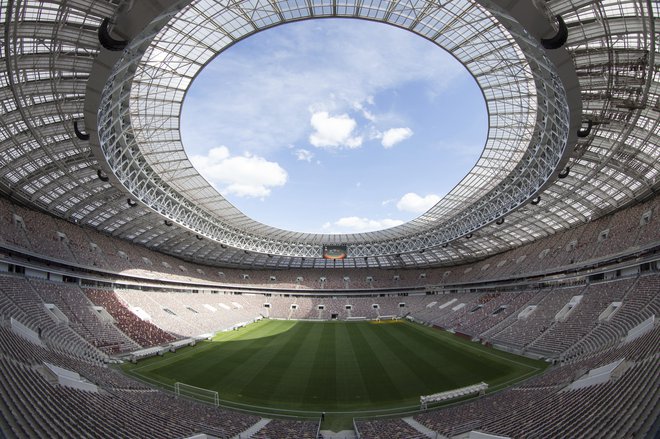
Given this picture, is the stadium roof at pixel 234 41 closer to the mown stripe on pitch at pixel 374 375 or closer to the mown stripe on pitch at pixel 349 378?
the mown stripe on pitch at pixel 374 375

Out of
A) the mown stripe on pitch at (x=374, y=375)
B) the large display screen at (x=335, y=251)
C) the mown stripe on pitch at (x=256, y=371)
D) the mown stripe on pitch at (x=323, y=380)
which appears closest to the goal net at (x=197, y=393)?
the mown stripe on pitch at (x=256, y=371)

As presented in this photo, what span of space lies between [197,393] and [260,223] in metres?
32.1

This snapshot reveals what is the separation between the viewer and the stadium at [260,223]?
15.9 metres

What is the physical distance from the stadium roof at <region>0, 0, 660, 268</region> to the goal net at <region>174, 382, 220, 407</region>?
1655 centimetres

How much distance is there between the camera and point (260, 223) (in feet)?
175

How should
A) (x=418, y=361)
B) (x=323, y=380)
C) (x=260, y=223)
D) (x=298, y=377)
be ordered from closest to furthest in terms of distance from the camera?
(x=323, y=380)
(x=298, y=377)
(x=418, y=361)
(x=260, y=223)

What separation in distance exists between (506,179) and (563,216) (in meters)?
12.7

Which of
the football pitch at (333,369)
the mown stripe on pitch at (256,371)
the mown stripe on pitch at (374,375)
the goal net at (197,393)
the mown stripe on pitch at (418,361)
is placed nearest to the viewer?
the goal net at (197,393)

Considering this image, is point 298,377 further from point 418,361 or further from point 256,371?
point 418,361

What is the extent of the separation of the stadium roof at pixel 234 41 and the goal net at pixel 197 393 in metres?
16.5

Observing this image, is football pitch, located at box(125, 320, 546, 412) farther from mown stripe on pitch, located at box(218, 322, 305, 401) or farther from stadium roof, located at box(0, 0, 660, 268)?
stadium roof, located at box(0, 0, 660, 268)

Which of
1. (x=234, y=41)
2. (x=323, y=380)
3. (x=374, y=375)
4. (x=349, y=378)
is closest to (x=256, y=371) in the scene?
(x=323, y=380)

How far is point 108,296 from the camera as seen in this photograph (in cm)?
3938

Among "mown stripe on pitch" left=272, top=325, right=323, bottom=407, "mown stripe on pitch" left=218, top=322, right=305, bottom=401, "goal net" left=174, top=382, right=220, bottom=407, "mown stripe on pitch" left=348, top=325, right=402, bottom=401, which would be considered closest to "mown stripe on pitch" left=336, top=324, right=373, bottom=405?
"mown stripe on pitch" left=348, top=325, right=402, bottom=401
